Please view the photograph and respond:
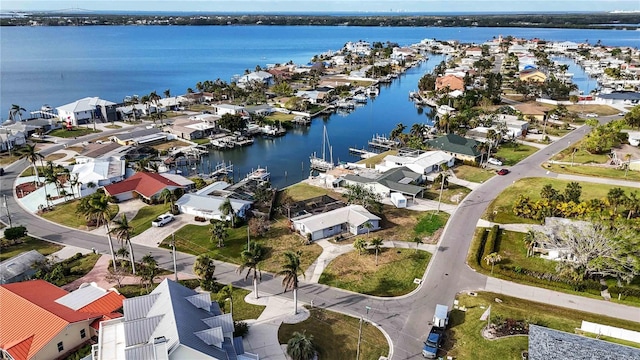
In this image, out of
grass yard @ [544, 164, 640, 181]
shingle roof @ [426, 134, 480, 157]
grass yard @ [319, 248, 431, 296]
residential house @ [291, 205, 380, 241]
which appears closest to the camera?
grass yard @ [319, 248, 431, 296]

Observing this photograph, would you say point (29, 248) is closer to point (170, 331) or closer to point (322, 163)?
point (170, 331)

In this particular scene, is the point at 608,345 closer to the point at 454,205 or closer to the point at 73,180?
the point at 454,205

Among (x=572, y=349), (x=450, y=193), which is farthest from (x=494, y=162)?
(x=572, y=349)

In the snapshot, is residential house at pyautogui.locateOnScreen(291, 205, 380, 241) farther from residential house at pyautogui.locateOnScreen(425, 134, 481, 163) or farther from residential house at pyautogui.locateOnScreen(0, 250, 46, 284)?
residential house at pyautogui.locateOnScreen(425, 134, 481, 163)

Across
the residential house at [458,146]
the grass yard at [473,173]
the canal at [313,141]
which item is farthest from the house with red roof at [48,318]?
the residential house at [458,146]

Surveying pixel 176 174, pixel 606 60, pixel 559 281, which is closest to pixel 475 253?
pixel 559 281

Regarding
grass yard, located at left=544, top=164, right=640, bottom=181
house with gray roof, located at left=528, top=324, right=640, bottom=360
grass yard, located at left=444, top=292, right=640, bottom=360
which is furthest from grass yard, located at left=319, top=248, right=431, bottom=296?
grass yard, located at left=544, top=164, right=640, bottom=181
